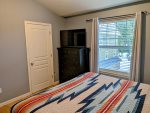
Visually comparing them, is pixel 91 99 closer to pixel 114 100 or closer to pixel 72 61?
pixel 114 100

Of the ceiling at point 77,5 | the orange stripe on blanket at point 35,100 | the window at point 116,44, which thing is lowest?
the orange stripe on blanket at point 35,100

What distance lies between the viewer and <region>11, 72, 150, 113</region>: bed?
1433 mm

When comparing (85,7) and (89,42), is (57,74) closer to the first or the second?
(89,42)

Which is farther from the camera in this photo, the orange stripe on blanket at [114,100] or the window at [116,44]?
the window at [116,44]

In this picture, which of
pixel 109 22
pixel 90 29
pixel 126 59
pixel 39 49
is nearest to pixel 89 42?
pixel 90 29

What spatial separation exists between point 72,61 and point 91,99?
2185 mm

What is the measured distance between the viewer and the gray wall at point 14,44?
2.86 meters

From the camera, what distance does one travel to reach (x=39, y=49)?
3.62 m

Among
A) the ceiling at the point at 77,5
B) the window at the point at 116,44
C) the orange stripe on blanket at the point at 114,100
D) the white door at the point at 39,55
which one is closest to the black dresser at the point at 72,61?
the white door at the point at 39,55

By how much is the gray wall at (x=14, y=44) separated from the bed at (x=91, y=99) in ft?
5.08

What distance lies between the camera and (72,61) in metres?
3.78

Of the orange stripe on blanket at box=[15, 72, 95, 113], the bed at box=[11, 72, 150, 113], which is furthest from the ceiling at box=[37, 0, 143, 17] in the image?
the orange stripe on blanket at box=[15, 72, 95, 113]

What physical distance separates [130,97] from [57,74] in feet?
9.58

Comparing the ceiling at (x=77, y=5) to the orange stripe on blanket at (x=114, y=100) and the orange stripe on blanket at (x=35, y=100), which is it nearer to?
the orange stripe on blanket at (x=114, y=100)
